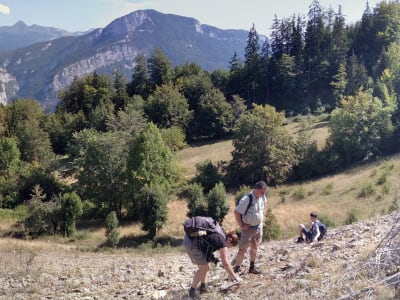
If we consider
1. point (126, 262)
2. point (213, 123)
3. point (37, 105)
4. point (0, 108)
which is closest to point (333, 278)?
point (126, 262)

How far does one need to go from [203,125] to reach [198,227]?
169 ft

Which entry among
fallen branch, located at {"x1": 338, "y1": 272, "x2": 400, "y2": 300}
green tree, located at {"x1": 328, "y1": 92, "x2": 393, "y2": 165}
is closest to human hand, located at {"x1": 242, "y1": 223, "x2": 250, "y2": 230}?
fallen branch, located at {"x1": 338, "y1": 272, "x2": 400, "y2": 300}

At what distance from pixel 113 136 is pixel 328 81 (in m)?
41.8

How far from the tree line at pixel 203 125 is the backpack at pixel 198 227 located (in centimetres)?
1955

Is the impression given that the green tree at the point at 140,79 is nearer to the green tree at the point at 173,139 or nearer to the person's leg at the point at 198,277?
the green tree at the point at 173,139

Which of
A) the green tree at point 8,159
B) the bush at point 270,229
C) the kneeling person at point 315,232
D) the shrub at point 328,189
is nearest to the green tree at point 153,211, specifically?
the bush at point 270,229

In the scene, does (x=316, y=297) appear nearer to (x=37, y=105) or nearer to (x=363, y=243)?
(x=363, y=243)

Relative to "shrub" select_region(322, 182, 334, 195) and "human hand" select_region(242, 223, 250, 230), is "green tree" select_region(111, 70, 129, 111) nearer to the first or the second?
"shrub" select_region(322, 182, 334, 195)

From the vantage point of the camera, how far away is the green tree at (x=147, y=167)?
105 ft

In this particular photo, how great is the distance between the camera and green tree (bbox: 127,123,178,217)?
1265 inches

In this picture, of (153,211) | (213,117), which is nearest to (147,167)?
(153,211)

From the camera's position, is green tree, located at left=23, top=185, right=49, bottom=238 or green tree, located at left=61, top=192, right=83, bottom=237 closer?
green tree, located at left=23, top=185, right=49, bottom=238

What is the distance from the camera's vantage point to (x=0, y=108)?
59500 mm

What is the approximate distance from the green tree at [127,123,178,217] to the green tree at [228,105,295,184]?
9562 mm
